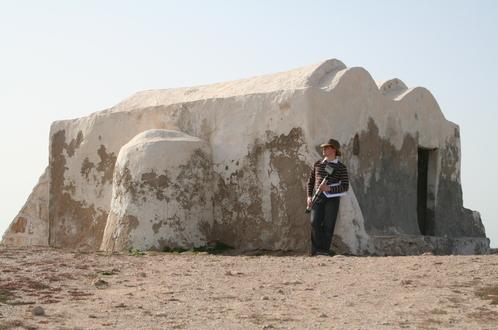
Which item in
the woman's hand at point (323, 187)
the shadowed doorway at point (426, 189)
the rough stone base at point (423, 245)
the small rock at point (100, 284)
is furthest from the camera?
the shadowed doorway at point (426, 189)

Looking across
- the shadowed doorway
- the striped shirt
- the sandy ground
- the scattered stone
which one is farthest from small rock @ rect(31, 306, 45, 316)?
the shadowed doorway

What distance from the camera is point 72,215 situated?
1222cm

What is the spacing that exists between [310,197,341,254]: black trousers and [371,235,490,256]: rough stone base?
32.9 inches

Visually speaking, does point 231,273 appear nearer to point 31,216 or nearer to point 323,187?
point 323,187

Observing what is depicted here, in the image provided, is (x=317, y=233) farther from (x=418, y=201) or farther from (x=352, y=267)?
(x=418, y=201)

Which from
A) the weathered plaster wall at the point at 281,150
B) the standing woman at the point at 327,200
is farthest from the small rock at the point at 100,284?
the weathered plaster wall at the point at 281,150

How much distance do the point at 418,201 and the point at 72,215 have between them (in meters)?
5.36

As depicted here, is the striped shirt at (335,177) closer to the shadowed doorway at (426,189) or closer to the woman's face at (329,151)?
the woman's face at (329,151)

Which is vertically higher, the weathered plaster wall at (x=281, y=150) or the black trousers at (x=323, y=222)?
the weathered plaster wall at (x=281, y=150)

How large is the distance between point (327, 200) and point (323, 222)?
0.84ft

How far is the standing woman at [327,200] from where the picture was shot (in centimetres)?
A: 906

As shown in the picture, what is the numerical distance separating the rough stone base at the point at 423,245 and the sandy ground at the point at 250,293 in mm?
1744

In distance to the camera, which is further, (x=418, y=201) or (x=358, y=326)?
(x=418, y=201)

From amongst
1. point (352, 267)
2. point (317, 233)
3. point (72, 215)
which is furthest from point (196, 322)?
point (72, 215)
